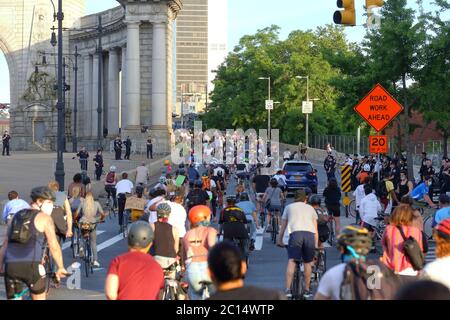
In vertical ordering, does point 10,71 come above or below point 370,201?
above

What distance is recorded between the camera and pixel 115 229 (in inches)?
1036

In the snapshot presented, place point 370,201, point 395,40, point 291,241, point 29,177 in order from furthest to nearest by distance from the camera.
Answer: point 29,177, point 395,40, point 370,201, point 291,241

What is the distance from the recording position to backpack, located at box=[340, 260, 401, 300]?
6997mm

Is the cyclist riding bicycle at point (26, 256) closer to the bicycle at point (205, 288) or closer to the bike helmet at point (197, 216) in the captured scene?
the bicycle at point (205, 288)

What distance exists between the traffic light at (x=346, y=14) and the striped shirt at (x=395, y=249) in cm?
656

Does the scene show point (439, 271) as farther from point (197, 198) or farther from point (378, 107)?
point (378, 107)

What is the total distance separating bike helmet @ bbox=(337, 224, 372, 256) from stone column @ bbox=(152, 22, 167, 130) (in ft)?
199

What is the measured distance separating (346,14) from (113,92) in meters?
68.5

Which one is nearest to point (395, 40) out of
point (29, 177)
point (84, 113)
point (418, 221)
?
point (29, 177)

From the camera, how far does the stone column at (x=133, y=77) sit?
68.7 m

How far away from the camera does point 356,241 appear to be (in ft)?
24.2

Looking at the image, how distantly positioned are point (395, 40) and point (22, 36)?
55122mm

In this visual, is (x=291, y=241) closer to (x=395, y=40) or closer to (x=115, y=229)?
(x=115, y=229)

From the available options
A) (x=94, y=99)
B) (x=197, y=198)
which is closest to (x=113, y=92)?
(x=94, y=99)
